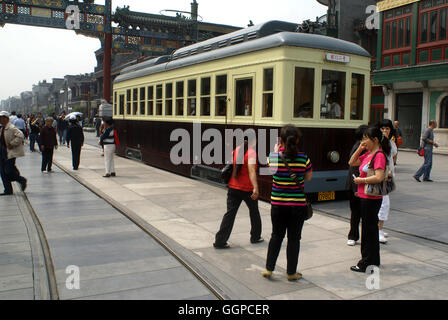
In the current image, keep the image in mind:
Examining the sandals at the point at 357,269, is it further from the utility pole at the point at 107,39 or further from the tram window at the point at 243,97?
the utility pole at the point at 107,39

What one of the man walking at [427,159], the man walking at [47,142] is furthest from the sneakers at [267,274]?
the man walking at [47,142]

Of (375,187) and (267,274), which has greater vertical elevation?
(375,187)

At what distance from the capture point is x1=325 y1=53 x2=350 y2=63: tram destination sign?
8.40m

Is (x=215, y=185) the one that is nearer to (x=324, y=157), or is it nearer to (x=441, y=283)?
(x=324, y=157)

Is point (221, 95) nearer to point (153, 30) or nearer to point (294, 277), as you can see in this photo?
point (294, 277)

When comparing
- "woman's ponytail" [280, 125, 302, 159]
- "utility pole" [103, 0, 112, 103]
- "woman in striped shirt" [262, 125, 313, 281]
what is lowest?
"woman in striped shirt" [262, 125, 313, 281]

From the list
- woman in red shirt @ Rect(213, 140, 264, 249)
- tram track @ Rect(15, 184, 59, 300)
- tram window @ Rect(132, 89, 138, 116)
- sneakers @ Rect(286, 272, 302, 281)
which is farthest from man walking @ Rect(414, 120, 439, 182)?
tram track @ Rect(15, 184, 59, 300)

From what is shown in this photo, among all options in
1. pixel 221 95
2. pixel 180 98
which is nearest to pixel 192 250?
pixel 221 95

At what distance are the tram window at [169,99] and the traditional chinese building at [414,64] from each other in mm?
16286

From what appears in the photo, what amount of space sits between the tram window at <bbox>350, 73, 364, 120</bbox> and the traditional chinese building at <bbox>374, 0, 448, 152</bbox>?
1606 cm

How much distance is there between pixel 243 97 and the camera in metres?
9.11

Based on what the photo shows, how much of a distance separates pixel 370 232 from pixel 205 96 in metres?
6.45

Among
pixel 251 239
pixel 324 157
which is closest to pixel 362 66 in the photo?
pixel 324 157

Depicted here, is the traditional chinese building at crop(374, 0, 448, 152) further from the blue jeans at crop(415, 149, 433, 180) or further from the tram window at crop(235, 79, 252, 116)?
the tram window at crop(235, 79, 252, 116)
